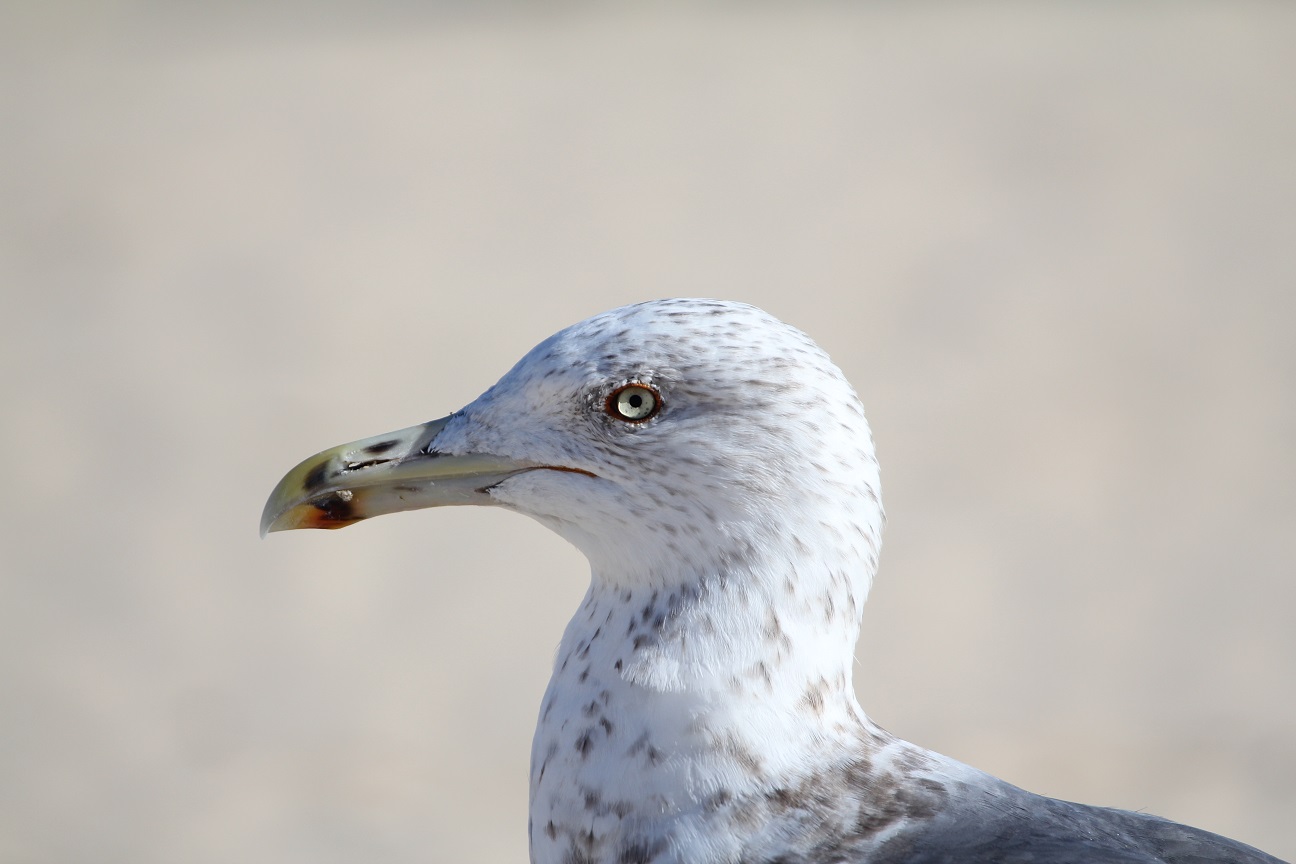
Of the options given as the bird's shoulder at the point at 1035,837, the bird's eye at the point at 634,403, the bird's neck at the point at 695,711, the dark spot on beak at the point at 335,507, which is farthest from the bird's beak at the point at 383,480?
the bird's shoulder at the point at 1035,837

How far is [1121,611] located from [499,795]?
2784 millimetres

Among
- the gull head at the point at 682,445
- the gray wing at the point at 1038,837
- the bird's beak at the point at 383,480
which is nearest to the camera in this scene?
the gray wing at the point at 1038,837

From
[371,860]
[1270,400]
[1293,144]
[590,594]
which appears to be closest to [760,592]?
[590,594]

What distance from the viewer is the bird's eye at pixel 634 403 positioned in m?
1.80

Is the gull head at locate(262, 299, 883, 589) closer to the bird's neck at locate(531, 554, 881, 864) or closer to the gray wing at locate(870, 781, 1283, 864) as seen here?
the bird's neck at locate(531, 554, 881, 864)

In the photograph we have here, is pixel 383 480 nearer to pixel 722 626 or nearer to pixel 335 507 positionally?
pixel 335 507

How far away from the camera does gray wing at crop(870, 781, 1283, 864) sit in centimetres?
164

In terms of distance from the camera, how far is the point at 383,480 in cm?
192

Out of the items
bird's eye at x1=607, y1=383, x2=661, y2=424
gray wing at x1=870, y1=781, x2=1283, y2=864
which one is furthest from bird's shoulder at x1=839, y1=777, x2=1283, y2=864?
bird's eye at x1=607, y1=383, x2=661, y2=424

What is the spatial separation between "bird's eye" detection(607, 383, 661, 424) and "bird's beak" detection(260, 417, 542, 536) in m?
0.17

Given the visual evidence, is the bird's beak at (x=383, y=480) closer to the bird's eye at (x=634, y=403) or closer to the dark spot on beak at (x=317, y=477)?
the dark spot on beak at (x=317, y=477)

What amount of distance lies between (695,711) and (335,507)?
2.12 ft

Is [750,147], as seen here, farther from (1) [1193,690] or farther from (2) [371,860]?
(2) [371,860]

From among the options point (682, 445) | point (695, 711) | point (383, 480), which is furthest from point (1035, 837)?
point (383, 480)
